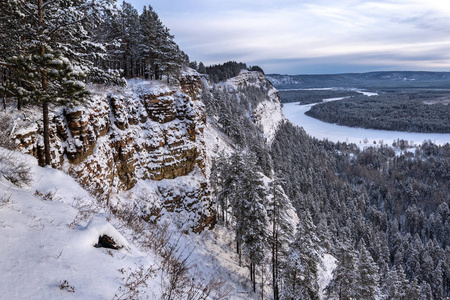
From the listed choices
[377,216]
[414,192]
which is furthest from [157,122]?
[414,192]

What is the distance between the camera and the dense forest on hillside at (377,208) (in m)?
30.1

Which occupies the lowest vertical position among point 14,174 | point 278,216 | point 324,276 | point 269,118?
point 324,276

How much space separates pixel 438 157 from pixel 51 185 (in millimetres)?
178617

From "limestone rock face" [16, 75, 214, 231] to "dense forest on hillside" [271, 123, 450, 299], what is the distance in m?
11.6

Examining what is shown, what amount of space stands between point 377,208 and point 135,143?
352 feet

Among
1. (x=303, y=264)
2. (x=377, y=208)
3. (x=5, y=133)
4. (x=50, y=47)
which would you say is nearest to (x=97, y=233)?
(x=50, y=47)

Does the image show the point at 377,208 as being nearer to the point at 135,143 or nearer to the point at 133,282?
the point at 135,143

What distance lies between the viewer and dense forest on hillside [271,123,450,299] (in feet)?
98.8

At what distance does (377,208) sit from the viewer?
101m

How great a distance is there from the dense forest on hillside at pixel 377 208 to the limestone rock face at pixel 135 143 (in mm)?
11552

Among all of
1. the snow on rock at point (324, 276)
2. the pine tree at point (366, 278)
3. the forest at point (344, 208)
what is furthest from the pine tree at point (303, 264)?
the snow on rock at point (324, 276)

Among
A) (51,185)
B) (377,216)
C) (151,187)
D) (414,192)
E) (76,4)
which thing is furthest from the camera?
(414,192)

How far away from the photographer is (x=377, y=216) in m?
85.2

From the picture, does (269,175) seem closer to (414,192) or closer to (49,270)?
(49,270)
